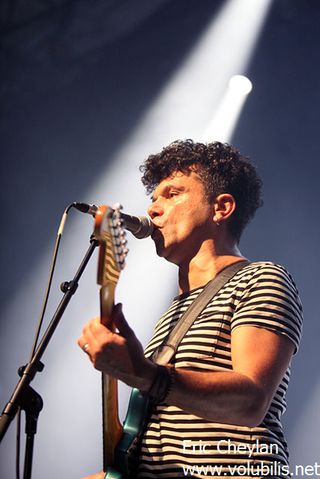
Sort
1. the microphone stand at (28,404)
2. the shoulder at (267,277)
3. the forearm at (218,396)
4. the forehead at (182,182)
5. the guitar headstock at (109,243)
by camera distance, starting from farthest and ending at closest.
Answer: the forehead at (182,182)
the shoulder at (267,277)
the microphone stand at (28,404)
the guitar headstock at (109,243)
the forearm at (218,396)

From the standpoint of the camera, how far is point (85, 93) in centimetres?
589

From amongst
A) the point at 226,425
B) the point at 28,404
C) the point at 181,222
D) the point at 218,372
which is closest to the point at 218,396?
the point at 218,372

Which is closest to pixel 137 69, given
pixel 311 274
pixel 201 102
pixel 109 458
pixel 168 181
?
pixel 201 102

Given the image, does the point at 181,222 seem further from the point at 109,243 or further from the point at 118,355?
the point at 118,355

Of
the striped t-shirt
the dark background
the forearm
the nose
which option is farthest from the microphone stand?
the dark background

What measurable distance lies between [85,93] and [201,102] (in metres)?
1.29

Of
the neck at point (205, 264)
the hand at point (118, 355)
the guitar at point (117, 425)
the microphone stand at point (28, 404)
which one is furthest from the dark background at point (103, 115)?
the hand at point (118, 355)

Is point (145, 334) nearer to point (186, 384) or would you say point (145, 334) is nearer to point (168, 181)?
point (168, 181)

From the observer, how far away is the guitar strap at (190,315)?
2021 millimetres

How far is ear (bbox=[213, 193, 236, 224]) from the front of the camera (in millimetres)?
2623

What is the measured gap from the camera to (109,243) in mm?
1646

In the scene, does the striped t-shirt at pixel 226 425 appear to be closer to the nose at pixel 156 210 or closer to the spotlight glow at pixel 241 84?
the nose at pixel 156 210

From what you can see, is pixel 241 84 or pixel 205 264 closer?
pixel 205 264

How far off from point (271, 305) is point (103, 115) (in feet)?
14.8
